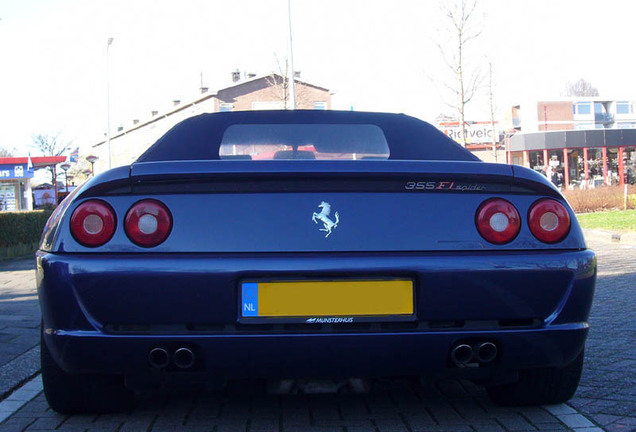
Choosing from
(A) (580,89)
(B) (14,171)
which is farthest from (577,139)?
(A) (580,89)

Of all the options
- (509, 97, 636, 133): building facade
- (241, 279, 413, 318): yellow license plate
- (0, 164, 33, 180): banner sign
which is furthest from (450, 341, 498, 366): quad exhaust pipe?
(509, 97, 636, 133): building facade

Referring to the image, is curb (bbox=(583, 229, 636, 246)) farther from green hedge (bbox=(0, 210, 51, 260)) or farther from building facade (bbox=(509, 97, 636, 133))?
building facade (bbox=(509, 97, 636, 133))

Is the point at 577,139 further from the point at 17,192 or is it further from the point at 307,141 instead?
the point at 307,141

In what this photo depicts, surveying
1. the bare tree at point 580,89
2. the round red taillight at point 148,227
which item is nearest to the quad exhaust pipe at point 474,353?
the round red taillight at point 148,227

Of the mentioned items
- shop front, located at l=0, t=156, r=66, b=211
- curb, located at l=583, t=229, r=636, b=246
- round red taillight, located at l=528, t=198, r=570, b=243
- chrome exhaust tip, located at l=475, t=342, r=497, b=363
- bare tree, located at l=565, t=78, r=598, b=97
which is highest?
bare tree, located at l=565, t=78, r=598, b=97

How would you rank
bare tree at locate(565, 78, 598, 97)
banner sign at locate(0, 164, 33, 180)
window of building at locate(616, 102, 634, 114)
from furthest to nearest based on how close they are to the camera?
1. bare tree at locate(565, 78, 598, 97)
2. window of building at locate(616, 102, 634, 114)
3. banner sign at locate(0, 164, 33, 180)

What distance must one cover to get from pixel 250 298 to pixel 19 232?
14343 millimetres

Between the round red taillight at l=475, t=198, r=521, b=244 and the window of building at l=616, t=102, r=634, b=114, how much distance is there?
89.5m

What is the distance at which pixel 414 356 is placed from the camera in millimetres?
2721

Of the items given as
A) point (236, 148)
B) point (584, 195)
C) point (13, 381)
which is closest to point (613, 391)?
point (236, 148)

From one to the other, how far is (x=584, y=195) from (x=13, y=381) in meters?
23.1

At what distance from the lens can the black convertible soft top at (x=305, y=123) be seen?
136 inches

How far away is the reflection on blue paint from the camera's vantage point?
268cm

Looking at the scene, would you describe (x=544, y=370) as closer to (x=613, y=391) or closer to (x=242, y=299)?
(x=613, y=391)
